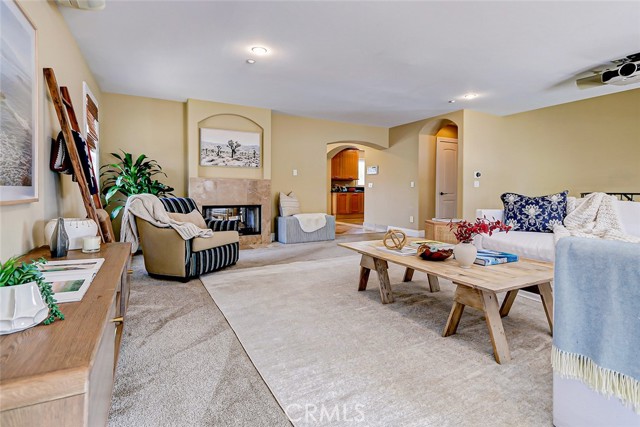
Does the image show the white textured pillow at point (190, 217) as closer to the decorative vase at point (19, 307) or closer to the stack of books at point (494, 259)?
the decorative vase at point (19, 307)

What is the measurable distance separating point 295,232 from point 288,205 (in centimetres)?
58

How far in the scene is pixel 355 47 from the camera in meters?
3.29

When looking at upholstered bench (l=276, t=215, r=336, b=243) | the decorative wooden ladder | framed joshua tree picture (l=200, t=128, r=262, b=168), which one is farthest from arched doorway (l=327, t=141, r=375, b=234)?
the decorative wooden ladder

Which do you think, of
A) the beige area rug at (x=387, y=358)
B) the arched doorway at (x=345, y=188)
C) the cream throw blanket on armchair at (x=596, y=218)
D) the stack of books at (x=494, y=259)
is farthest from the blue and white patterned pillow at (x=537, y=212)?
the arched doorway at (x=345, y=188)

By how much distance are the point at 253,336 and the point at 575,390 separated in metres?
1.71

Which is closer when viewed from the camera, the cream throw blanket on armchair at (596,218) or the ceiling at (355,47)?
the ceiling at (355,47)

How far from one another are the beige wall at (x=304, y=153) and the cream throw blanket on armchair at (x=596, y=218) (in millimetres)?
4339

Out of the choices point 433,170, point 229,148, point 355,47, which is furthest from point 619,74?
point 229,148

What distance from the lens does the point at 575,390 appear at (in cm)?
127

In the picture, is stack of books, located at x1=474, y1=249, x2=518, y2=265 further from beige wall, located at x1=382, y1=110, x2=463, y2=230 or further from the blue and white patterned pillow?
beige wall, located at x1=382, y1=110, x2=463, y2=230

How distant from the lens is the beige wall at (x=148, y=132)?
4926 mm

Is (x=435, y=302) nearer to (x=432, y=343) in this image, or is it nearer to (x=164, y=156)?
(x=432, y=343)

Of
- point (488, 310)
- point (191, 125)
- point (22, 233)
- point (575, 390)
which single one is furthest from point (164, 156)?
point (575, 390)

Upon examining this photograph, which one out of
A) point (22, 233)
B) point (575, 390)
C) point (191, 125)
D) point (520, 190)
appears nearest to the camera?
point (575, 390)
